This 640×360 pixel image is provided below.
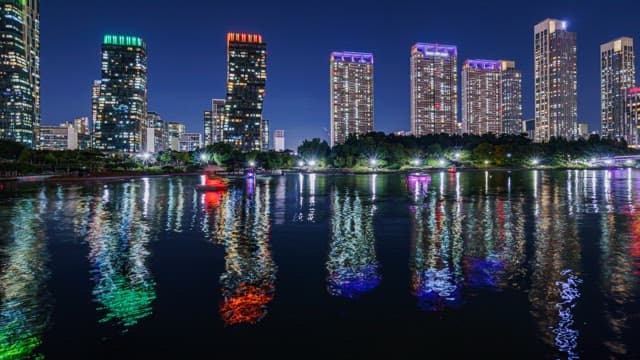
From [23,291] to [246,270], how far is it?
15.8ft

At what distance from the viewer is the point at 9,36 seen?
157250mm

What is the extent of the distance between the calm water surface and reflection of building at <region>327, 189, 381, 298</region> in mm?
63

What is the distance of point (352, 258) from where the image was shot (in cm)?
1330

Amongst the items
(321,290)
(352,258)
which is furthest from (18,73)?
(321,290)

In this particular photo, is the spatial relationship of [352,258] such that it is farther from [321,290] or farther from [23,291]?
[23,291]

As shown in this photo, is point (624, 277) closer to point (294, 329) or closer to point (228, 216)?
point (294, 329)

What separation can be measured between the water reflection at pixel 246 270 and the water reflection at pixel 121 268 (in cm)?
161

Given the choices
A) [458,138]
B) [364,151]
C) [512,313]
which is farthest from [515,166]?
[512,313]

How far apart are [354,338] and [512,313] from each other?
10.3 ft

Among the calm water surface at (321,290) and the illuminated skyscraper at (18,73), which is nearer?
the calm water surface at (321,290)

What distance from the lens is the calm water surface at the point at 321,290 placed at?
24.6 ft

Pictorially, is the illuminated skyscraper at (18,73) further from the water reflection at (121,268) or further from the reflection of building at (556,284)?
the reflection of building at (556,284)

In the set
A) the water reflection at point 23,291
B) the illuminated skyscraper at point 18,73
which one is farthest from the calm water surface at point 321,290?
the illuminated skyscraper at point 18,73

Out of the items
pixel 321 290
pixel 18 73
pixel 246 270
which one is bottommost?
pixel 321 290
